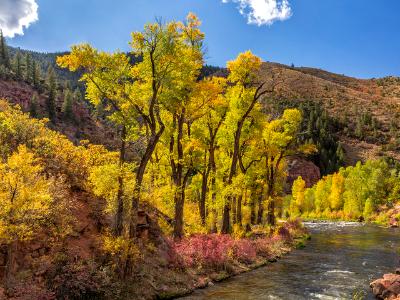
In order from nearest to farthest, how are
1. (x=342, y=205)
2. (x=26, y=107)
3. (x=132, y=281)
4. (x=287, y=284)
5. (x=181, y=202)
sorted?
1. (x=132, y=281)
2. (x=287, y=284)
3. (x=181, y=202)
4. (x=342, y=205)
5. (x=26, y=107)

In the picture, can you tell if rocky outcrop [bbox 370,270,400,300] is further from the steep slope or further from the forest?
the steep slope

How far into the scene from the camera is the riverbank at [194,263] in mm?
19906

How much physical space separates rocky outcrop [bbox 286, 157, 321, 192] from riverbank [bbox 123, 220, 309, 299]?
131 m

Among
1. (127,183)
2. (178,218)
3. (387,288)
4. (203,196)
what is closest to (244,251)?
(178,218)

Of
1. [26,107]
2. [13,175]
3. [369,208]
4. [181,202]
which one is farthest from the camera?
[26,107]

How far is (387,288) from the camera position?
69.2ft

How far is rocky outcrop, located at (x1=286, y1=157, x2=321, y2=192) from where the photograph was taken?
162163 mm

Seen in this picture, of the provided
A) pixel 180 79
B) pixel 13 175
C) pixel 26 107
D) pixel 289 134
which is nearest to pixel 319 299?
pixel 180 79

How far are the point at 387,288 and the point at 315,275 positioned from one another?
660 centimetres

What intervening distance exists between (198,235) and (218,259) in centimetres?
364

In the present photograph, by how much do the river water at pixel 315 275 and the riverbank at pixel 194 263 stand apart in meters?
0.73

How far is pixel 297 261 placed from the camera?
106 feet

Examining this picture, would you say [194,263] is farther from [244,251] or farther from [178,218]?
[244,251]

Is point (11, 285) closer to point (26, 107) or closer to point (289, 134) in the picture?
point (289, 134)
